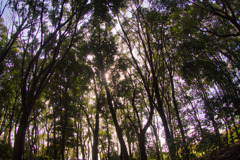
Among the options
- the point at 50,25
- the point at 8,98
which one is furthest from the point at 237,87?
the point at 8,98

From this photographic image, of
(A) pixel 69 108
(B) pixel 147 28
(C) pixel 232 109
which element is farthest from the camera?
(A) pixel 69 108

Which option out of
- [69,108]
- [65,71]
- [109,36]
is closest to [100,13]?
[109,36]

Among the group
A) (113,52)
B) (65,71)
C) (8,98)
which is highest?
(113,52)

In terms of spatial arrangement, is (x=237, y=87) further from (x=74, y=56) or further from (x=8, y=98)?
(x=8, y=98)

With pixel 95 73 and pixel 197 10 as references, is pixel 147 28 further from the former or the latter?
pixel 95 73

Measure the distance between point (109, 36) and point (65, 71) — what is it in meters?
5.07

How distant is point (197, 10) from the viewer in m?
9.66

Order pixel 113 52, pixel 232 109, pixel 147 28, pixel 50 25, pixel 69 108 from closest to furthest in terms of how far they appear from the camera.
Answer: pixel 232 109 < pixel 50 25 < pixel 147 28 < pixel 113 52 < pixel 69 108

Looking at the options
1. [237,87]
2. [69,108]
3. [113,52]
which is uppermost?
[113,52]

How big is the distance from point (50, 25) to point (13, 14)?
6.39 feet

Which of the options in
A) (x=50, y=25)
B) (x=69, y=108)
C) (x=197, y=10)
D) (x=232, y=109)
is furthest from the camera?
(x=69, y=108)

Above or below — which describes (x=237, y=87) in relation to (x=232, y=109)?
above

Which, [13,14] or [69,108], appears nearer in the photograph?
[13,14]

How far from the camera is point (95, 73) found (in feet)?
44.8
